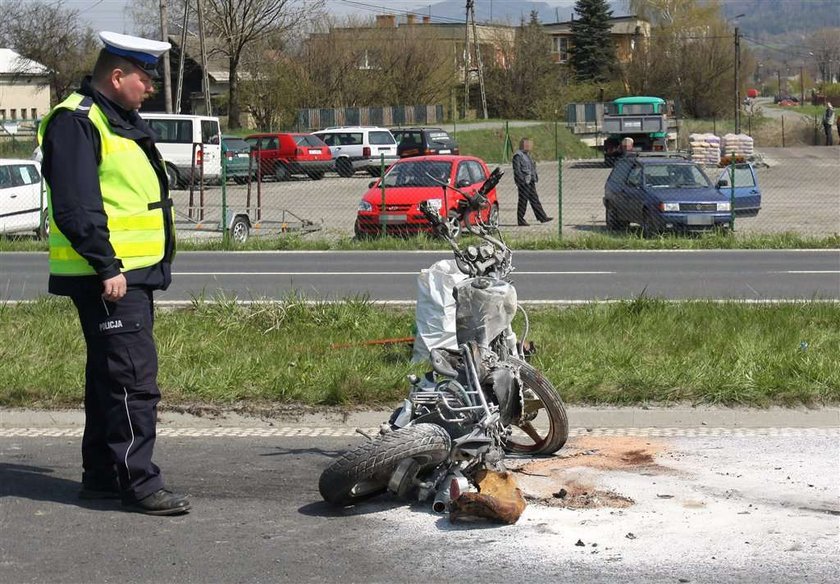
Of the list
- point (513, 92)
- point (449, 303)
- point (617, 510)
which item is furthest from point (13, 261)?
point (513, 92)

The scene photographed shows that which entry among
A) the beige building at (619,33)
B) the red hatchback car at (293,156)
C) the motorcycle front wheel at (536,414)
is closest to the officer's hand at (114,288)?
the motorcycle front wheel at (536,414)

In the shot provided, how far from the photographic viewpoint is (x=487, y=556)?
16.8ft

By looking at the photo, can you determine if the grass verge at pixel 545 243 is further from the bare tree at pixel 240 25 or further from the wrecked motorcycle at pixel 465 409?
the bare tree at pixel 240 25

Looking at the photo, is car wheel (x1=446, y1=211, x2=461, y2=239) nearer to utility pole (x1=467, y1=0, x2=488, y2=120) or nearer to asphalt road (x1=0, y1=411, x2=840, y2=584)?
asphalt road (x1=0, y1=411, x2=840, y2=584)

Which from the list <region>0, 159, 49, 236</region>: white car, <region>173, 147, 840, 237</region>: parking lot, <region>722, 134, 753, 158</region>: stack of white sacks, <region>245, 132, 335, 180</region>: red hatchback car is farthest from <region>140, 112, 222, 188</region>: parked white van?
<region>722, 134, 753, 158</region>: stack of white sacks

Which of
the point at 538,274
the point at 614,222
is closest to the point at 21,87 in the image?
the point at 614,222

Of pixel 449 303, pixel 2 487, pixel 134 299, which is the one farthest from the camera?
pixel 449 303

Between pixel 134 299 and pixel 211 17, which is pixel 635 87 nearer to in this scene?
pixel 211 17

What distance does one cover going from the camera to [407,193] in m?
21.3

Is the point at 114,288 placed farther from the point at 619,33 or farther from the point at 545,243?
the point at 619,33

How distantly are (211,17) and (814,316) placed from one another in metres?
57.0

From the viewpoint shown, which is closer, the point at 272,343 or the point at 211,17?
the point at 272,343

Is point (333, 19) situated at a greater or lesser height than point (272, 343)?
greater

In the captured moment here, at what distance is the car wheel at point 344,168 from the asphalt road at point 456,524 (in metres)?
33.7
